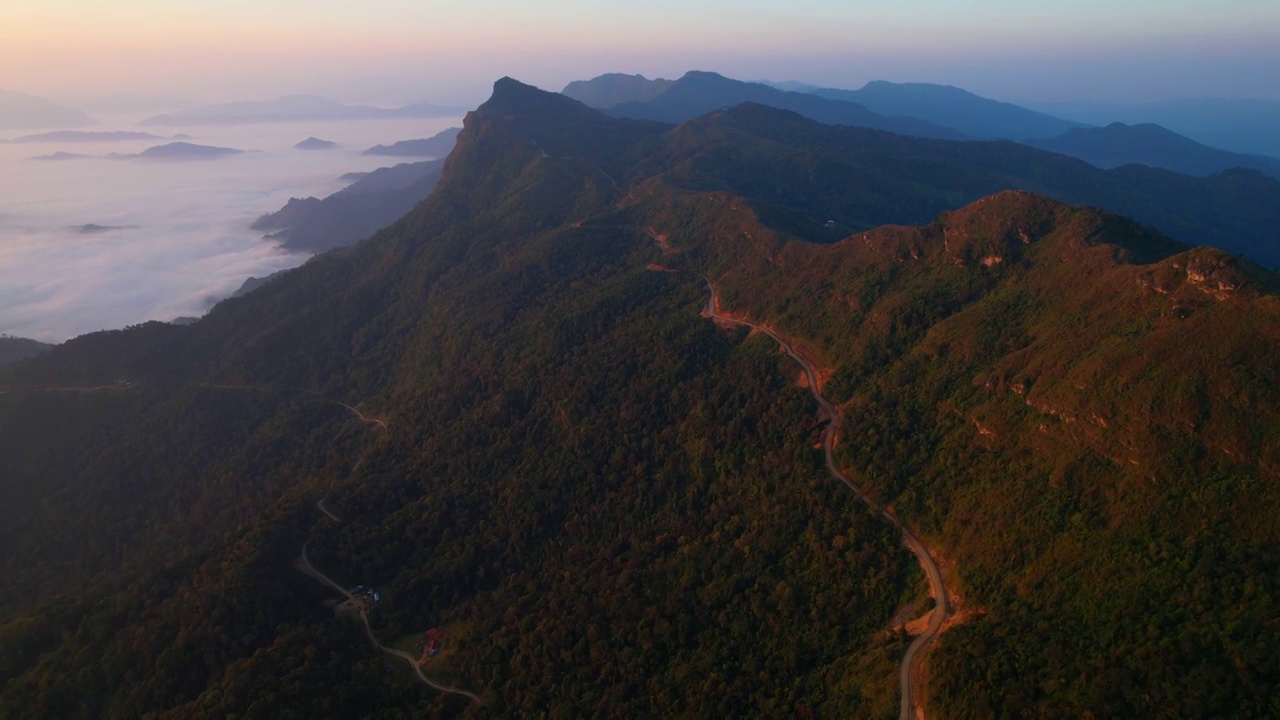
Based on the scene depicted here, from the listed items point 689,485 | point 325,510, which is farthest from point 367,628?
point 689,485

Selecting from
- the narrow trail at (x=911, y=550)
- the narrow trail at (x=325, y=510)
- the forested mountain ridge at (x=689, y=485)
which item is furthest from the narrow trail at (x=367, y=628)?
the narrow trail at (x=911, y=550)

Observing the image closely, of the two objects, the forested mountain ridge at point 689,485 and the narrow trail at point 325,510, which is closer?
the forested mountain ridge at point 689,485

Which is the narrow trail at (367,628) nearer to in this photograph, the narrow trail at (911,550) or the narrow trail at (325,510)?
the narrow trail at (325,510)

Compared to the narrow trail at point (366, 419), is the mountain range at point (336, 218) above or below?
above

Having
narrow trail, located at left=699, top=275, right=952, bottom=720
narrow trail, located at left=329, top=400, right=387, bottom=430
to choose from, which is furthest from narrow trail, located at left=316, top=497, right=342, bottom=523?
narrow trail, located at left=699, top=275, right=952, bottom=720

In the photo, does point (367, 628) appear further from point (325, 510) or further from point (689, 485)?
point (689, 485)

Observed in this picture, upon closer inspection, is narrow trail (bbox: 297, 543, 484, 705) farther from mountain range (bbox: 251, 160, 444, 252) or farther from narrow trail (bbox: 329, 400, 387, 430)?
mountain range (bbox: 251, 160, 444, 252)
